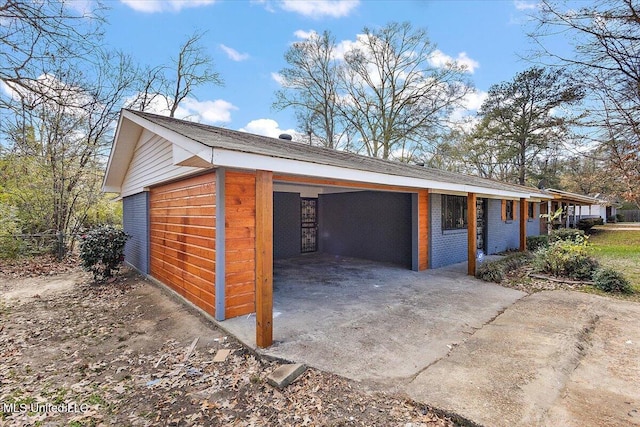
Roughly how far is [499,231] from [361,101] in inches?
479

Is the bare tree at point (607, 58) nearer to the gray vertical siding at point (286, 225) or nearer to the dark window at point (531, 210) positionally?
the dark window at point (531, 210)

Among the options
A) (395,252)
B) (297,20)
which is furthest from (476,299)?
(297,20)

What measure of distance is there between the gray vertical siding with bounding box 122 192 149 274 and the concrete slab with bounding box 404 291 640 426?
7.21m

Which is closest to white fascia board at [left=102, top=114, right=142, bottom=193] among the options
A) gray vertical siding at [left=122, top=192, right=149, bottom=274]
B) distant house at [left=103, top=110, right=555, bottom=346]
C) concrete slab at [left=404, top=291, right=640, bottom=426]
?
distant house at [left=103, top=110, right=555, bottom=346]

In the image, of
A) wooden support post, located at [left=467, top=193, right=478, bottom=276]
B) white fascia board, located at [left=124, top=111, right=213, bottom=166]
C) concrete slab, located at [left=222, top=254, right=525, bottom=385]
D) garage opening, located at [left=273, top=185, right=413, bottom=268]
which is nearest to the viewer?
white fascia board, located at [left=124, top=111, right=213, bottom=166]

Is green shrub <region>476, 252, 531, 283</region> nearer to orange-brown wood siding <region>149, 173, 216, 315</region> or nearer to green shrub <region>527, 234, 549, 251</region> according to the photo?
green shrub <region>527, 234, 549, 251</region>

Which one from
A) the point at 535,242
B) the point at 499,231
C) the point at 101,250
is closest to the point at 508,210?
the point at 499,231

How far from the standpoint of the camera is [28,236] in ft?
33.8

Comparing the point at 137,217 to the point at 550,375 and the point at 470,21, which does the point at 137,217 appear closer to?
the point at 550,375

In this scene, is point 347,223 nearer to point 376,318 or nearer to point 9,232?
point 376,318

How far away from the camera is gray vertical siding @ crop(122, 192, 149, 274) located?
24.6 ft

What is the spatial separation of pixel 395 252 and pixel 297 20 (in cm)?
1275

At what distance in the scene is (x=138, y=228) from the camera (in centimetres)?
823

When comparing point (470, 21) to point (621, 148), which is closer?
point (621, 148)
